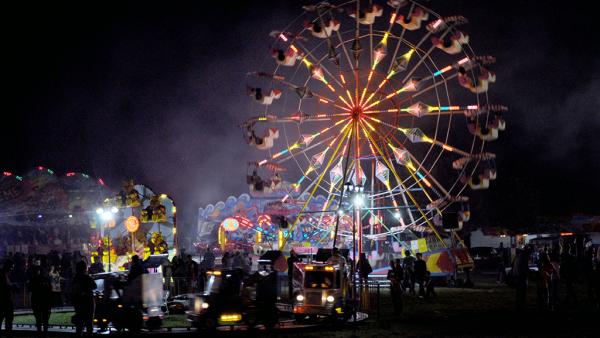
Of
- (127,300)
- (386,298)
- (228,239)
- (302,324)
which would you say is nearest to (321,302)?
(302,324)

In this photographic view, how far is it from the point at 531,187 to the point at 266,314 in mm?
59939

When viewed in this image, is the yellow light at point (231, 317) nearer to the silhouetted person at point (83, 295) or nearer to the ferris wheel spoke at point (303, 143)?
the silhouetted person at point (83, 295)

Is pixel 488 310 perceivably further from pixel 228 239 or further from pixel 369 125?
pixel 228 239

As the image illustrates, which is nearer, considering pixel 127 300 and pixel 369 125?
pixel 127 300

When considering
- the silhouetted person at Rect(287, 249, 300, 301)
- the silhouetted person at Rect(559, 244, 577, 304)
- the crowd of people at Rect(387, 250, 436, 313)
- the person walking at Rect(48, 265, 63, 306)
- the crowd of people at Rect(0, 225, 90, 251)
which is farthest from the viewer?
the crowd of people at Rect(0, 225, 90, 251)

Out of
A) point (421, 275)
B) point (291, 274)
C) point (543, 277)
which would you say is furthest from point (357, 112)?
point (543, 277)

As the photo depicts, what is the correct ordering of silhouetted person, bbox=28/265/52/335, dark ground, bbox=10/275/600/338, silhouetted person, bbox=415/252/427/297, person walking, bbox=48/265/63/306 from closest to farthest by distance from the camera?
dark ground, bbox=10/275/600/338, silhouetted person, bbox=28/265/52/335, person walking, bbox=48/265/63/306, silhouetted person, bbox=415/252/427/297

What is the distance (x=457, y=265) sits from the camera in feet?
104

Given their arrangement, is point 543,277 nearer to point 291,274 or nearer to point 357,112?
point 291,274

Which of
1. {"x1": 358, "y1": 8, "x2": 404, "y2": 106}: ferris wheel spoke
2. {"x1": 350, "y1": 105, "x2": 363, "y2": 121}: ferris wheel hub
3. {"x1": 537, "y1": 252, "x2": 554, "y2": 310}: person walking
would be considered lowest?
{"x1": 537, "y1": 252, "x2": 554, "y2": 310}: person walking

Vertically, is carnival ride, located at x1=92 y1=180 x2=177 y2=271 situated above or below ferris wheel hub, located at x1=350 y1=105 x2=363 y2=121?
below

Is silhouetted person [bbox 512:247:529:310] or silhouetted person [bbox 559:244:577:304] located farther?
silhouetted person [bbox 559:244:577:304]

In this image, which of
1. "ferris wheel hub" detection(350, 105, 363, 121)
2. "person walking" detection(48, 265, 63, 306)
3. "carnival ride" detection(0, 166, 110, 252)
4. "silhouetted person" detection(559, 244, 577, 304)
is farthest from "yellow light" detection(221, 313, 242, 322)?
"carnival ride" detection(0, 166, 110, 252)

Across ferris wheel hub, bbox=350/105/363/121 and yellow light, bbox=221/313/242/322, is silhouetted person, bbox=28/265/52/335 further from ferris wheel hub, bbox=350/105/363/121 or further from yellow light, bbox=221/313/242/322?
ferris wheel hub, bbox=350/105/363/121
